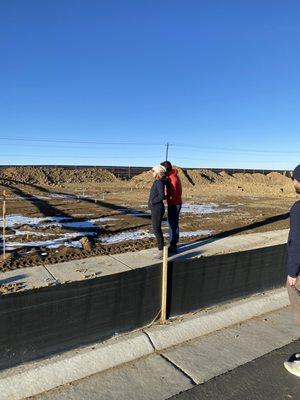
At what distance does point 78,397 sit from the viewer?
11.3 feet

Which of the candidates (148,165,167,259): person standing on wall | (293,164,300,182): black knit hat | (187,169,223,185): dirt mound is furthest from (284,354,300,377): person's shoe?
(187,169,223,185): dirt mound

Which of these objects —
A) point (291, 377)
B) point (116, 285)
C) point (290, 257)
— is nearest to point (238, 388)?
point (291, 377)

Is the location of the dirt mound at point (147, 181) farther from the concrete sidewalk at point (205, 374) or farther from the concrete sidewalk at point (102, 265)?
the concrete sidewalk at point (205, 374)

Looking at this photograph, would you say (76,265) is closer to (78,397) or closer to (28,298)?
(28,298)

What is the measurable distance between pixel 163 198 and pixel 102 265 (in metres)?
1.54

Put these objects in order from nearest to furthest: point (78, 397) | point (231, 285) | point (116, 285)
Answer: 1. point (78, 397)
2. point (116, 285)
3. point (231, 285)

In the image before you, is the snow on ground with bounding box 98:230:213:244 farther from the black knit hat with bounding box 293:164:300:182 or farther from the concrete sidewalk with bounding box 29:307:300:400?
the black knit hat with bounding box 293:164:300:182

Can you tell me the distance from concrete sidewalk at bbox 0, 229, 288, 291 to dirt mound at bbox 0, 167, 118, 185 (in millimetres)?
29520

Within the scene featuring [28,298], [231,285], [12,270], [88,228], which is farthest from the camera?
[88,228]

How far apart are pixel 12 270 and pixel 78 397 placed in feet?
11.4

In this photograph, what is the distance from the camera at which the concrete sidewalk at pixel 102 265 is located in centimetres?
602

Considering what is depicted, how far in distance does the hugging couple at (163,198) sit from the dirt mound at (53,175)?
99.5 ft

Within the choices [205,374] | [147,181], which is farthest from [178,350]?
[147,181]

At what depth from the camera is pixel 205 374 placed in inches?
154
